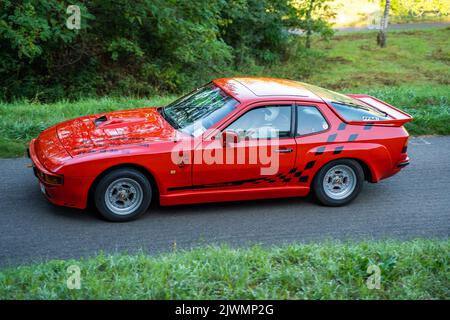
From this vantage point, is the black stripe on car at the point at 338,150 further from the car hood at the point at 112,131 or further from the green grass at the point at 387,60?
the green grass at the point at 387,60

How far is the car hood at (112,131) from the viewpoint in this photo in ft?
23.3

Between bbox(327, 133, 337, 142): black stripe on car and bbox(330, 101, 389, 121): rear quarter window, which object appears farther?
bbox(330, 101, 389, 121): rear quarter window

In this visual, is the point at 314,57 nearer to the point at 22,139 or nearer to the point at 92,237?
the point at 22,139

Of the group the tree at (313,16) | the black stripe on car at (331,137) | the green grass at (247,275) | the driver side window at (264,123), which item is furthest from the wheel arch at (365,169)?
the tree at (313,16)

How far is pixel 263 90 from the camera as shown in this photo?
7.85 metres

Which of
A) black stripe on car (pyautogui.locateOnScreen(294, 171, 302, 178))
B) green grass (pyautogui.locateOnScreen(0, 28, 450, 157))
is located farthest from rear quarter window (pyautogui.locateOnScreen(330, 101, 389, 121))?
green grass (pyautogui.locateOnScreen(0, 28, 450, 157))

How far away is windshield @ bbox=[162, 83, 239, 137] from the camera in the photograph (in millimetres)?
7445

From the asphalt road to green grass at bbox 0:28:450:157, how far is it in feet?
6.71

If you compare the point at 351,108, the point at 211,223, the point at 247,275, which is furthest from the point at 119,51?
the point at 247,275

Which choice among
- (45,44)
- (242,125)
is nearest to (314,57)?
(45,44)

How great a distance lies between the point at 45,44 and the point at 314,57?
974cm

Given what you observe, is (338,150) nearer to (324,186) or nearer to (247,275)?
(324,186)

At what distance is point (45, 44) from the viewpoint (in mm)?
15227

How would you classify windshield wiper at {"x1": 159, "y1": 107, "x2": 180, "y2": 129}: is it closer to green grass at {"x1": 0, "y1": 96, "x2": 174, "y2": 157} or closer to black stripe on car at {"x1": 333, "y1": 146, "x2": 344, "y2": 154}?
black stripe on car at {"x1": 333, "y1": 146, "x2": 344, "y2": 154}
